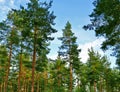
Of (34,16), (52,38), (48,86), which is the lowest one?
(48,86)

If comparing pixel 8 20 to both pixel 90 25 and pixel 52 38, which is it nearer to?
pixel 52 38

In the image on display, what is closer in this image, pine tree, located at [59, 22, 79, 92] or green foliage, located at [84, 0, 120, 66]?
green foliage, located at [84, 0, 120, 66]

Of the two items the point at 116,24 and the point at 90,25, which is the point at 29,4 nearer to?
the point at 90,25

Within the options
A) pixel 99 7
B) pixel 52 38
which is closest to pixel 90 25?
pixel 99 7

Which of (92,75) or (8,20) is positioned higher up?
(8,20)

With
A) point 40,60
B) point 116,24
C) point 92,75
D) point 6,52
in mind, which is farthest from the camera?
point 92,75

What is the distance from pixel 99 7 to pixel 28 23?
1178 centimetres

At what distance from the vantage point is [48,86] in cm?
7031

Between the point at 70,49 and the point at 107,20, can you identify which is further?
the point at 70,49

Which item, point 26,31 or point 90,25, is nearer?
point 90,25

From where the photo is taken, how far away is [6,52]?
39.1m

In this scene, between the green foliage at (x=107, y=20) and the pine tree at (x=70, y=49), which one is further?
the pine tree at (x=70, y=49)

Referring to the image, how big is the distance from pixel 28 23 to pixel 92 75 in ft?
108

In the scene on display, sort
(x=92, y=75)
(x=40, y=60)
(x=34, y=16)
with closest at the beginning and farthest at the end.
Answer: (x=34, y=16) → (x=40, y=60) → (x=92, y=75)
